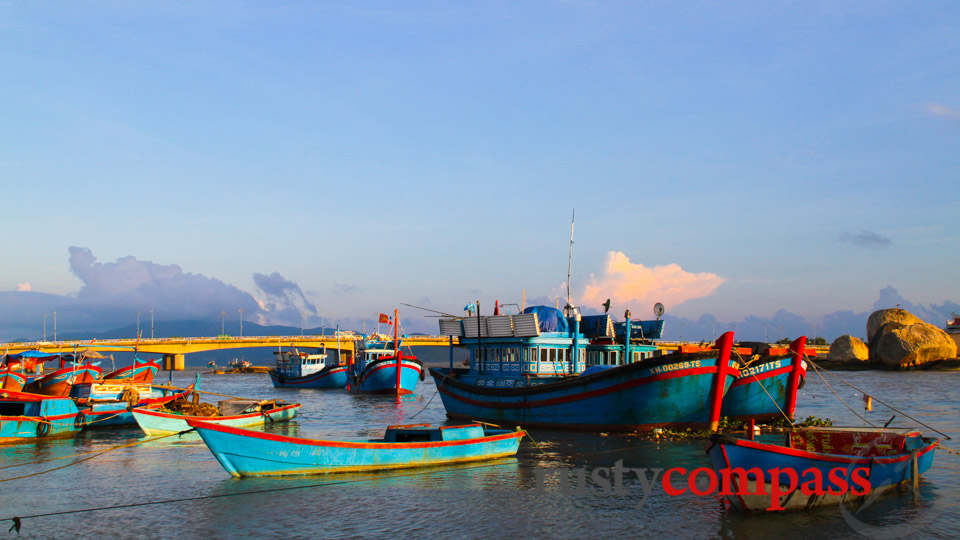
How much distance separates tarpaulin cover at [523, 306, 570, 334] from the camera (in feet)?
133

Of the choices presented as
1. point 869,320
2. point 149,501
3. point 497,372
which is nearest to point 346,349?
point 869,320

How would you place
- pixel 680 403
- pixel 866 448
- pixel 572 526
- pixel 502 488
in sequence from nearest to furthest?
pixel 572 526
pixel 866 448
pixel 502 488
pixel 680 403

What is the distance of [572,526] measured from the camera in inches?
730

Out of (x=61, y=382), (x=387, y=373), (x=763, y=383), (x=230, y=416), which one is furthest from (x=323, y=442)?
(x=387, y=373)

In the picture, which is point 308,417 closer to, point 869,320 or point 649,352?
point 649,352

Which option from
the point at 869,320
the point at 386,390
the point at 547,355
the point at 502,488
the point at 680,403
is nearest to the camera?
the point at 502,488

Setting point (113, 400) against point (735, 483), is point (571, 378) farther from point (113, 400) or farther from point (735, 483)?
point (113, 400)

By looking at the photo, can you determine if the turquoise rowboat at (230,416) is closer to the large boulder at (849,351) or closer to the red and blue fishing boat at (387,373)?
the red and blue fishing boat at (387,373)

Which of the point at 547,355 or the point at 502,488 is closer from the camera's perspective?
the point at 502,488

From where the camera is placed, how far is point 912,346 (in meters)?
123

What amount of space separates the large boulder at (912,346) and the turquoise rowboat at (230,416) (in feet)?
382

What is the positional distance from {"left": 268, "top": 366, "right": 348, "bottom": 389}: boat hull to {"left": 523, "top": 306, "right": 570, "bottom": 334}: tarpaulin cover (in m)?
54.6

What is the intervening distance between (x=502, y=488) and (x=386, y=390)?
5799cm

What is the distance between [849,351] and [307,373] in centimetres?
10615
